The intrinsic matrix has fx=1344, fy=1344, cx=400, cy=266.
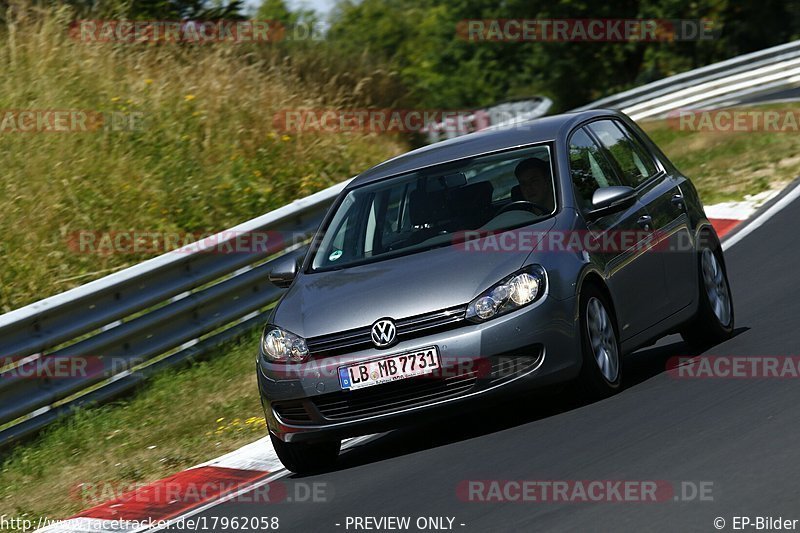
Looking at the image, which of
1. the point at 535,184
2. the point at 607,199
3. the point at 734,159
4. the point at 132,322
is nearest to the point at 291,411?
the point at 535,184

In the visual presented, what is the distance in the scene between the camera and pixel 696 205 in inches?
357

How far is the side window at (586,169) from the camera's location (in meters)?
7.96

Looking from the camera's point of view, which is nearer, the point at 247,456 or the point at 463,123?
the point at 247,456

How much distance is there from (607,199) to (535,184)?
479mm

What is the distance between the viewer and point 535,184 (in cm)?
791

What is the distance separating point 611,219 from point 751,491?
114 inches

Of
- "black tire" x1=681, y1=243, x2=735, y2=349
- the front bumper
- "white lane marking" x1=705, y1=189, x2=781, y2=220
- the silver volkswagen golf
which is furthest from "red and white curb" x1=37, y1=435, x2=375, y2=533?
"white lane marking" x1=705, y1=189, x2=781, y2=220

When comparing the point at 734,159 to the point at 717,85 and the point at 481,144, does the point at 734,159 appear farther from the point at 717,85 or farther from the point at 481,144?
the point at 481,144

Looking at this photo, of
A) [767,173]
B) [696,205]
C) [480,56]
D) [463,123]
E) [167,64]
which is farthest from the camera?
[480,56]

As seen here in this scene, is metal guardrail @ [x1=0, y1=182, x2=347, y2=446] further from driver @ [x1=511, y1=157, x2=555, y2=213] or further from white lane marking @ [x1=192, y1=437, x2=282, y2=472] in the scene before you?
driver @ [x1=511, y1=157, x2=555, y2=213]

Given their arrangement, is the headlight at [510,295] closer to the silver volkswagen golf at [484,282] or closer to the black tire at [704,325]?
the silver volkswagen golf at [484,282]

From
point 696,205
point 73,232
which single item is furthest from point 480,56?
point 696,205

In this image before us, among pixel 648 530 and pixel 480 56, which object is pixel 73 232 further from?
pixel 480 56

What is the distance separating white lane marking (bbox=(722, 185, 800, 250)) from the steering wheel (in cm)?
517
